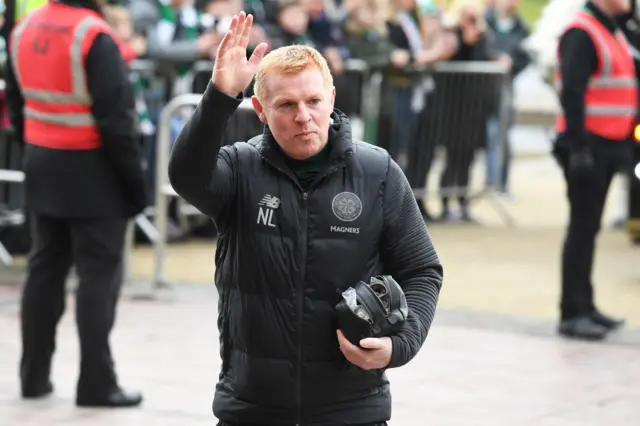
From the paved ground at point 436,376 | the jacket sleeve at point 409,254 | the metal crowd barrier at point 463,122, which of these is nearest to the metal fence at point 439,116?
the metal crowd barrier at point 463,122

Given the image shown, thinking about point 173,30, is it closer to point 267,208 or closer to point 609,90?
point 609,90

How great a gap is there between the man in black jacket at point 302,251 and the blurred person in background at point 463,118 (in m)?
10.9

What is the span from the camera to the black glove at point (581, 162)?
8.77 meters

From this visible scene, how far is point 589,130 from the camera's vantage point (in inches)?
353

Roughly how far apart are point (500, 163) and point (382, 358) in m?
12.5

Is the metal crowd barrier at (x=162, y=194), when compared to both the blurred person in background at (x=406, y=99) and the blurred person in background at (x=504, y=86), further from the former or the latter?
the blurred person in background at (x=504, y=86)

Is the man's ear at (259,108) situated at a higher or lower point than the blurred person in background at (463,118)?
higher

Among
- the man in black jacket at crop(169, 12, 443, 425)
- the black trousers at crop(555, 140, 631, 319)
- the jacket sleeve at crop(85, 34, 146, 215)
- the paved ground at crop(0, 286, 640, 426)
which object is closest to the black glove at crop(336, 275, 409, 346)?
the man in black jacket at crop(169, 12, 443, 425)

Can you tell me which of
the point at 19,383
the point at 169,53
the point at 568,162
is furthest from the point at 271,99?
the point at 169,53

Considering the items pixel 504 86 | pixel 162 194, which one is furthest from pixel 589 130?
pixel 504 86

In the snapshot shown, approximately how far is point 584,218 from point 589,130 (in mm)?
540

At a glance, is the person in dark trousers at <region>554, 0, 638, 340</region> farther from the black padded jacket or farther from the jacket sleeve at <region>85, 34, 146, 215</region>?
the black padded jacket

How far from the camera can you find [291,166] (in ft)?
13.4

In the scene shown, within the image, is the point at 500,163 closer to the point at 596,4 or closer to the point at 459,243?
the point at 459,243
